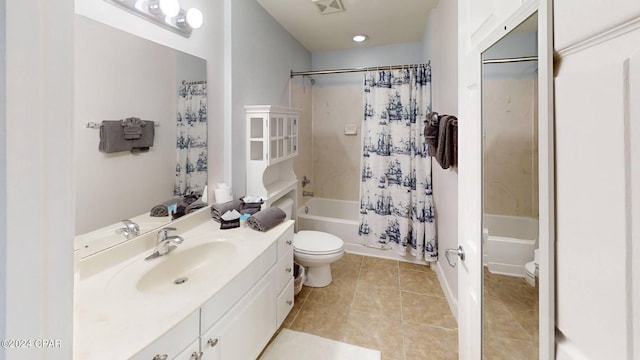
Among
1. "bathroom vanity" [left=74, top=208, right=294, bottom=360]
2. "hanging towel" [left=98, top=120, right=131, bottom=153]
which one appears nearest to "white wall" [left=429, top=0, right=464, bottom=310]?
"bathroom vanity" [left=74, top=208, right=294, bottom=360]

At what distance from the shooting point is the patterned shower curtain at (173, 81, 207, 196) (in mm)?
1671

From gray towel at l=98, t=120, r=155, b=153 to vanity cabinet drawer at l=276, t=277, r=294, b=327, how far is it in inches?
47.2

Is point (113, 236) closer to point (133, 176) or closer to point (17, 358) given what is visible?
point (133, 176)

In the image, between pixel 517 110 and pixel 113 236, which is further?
pixel 113 236

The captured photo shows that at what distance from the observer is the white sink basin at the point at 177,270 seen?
1178 millimetres

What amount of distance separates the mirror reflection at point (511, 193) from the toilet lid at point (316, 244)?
4.81ft

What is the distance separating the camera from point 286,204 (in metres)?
2.62

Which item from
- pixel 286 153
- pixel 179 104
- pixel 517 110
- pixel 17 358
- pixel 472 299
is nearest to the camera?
pixel 17 358

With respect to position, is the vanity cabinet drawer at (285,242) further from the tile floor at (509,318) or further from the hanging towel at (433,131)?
the hanging towel at (433,131)

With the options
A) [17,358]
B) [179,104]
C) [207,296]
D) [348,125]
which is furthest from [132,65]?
[348,125]

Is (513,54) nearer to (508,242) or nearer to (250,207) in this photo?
(508,242)

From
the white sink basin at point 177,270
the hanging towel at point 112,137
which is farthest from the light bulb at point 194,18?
the white sink basin at point 177,270

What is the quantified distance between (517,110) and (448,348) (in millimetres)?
1639
